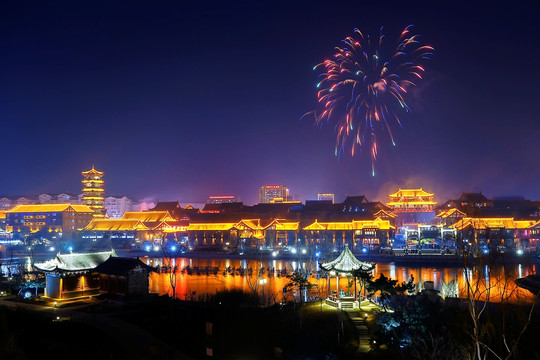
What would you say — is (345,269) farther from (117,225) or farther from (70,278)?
(117,225)

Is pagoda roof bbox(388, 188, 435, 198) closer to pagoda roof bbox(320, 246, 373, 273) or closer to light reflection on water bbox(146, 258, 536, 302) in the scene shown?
light reflection on water bbox(146, 258, 536, 302)

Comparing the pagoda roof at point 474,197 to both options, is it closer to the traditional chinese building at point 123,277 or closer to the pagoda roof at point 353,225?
the pagoda roof at point 353,225

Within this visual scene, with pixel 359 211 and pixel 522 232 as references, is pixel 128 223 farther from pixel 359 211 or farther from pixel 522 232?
pixel 522 232

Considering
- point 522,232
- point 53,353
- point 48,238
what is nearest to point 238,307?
point 53,353

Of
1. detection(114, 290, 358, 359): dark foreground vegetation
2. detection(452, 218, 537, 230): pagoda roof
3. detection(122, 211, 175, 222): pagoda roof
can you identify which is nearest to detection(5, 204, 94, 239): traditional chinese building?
detection(122, 211, 175, 222): pagoda roof

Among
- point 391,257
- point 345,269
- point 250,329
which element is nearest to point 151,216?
point 391,257

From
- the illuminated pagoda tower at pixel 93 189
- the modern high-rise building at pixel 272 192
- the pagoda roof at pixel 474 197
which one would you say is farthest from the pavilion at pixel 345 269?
the modern high-rise building at pixel 272 192
